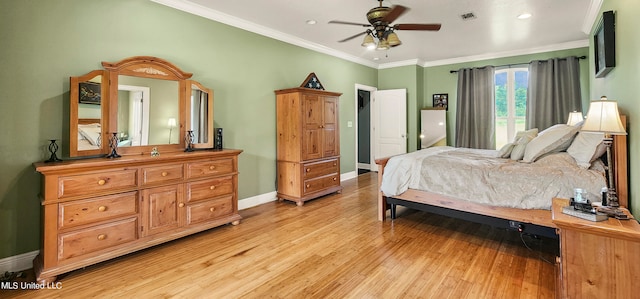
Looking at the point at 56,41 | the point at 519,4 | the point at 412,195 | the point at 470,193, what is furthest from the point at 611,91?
the point at 56,41

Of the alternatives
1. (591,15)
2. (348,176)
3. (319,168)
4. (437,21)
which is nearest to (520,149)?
(437,21)

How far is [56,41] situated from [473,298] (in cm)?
387

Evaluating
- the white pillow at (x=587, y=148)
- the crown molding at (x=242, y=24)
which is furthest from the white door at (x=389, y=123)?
the white pillow at (x=587, y=148)

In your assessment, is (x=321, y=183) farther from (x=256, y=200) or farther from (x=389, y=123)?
(x=389, y=123)

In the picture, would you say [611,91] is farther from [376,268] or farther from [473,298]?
[376,268]

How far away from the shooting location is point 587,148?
7.93 feet

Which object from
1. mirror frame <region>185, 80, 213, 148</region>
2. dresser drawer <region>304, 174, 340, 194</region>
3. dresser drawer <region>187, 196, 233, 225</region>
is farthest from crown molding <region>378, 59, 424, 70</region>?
dresser drawer <region>187, 196, 233, 225</region>

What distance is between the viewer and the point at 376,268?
2.35m

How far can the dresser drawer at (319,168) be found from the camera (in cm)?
430

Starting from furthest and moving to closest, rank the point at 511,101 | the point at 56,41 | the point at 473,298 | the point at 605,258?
the point at 511,101, the point at 56,41, the point at 473,298, the point at 605,258

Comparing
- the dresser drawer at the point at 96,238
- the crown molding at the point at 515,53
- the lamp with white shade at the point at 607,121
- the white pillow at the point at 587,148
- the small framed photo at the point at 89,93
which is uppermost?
the crown molding at the point at 515,53

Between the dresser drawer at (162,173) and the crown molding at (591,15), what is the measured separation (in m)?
4.91

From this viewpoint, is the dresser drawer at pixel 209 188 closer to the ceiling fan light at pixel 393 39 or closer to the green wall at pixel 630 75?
the ceiling fan light at pixel 393 39

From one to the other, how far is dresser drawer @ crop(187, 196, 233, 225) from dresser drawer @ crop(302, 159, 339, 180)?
131 cm
